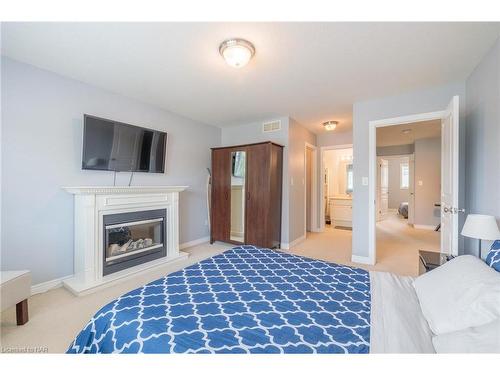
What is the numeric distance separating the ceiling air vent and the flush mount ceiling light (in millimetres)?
2165

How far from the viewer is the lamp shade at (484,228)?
1.66m

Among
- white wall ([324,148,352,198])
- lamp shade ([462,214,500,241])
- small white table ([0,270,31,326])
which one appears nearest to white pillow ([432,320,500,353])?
lamp shade ([462,214,500,241])

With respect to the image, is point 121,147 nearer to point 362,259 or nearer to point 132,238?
point 132,238

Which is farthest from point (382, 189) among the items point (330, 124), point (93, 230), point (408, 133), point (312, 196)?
point (93, 230)

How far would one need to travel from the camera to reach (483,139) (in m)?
2.14

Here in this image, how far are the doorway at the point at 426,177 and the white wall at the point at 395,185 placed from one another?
8 cm

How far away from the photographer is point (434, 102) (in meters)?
2.83

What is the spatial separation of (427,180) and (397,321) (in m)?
6.45

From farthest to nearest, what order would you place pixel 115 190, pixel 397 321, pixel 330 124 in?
pixel 330 124
pixel 115 190
pixel 397 321

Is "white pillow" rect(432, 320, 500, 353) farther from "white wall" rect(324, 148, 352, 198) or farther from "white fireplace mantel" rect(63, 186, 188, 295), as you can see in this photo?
"white wall" rect(324, 148, 352, 198)

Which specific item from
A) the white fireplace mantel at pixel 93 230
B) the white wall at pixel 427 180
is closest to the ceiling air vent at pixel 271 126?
the white fireplace mantel at pixel 93 230

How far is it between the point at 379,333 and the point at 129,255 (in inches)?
111
